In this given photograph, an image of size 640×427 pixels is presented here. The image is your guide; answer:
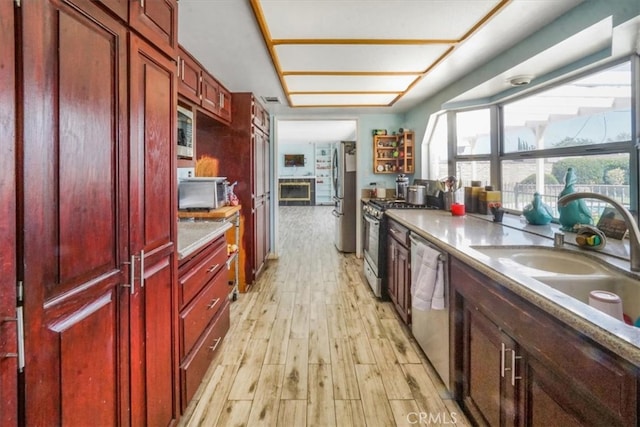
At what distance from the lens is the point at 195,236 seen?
1985mm

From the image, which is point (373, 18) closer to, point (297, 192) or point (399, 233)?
point (399, 233)

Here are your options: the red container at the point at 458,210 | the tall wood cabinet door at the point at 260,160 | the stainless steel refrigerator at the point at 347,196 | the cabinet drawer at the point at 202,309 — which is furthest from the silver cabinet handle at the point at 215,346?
the stainless steel refrigerator at the point at 347,196

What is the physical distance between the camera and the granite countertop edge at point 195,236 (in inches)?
66.3

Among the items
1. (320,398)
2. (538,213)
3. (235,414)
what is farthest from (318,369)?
(538,213)

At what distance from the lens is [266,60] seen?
105 inches

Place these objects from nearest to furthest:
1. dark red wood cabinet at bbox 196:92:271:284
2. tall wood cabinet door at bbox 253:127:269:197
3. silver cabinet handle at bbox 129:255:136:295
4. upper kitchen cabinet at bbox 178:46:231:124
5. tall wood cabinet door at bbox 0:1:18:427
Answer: tall wood cabinet door at bbox 0:1:18:427 < silver cabinet handle at bbox 129:255:136:295 < upper kitchen cabinet at bbox 178:46:231:124 < dark red wood cabinet at bbox 196:92:271:284 < tall wood cabinet door at bbox 253:127:269:197

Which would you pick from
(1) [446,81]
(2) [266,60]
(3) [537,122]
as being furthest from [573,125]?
(2) [266,60]

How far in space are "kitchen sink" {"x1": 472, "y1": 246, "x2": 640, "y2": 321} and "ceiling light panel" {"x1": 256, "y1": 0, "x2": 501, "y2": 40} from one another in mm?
1353

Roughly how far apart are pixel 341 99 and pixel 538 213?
2.58m

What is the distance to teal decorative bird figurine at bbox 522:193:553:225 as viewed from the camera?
89.4 inches

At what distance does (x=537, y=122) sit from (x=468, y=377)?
2038 mm

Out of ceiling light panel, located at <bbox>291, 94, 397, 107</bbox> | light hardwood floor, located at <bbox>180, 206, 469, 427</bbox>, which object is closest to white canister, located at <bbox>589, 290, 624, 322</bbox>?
light hardwood floor, located at <bbox>180, 206, 469, 427</bbox>

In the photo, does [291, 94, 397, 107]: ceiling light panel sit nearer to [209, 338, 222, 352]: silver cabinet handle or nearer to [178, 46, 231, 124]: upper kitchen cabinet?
[178, 46, 231, 124]: upper kitchen cabinet

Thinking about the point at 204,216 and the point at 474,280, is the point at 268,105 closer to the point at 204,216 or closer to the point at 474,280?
the point at 204,216
